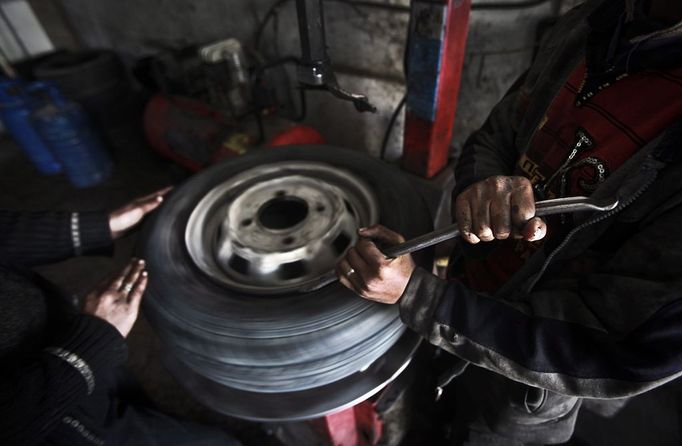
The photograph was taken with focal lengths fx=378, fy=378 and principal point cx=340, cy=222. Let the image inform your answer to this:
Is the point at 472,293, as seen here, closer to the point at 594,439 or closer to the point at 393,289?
the point at 393,289

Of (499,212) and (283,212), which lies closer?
(499,212)

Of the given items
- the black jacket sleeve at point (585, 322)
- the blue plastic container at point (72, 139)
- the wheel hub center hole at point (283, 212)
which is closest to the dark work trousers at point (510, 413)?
the black jacket sleeve at point (585, 322)

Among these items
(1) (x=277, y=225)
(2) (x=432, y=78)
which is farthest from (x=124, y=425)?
(2) (x=432, y=78)

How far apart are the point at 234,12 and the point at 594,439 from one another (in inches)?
102

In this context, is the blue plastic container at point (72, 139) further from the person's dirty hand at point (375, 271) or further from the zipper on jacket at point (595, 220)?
the zipper on jacket at point (595, 220)

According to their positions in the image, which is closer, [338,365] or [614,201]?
[614,201]

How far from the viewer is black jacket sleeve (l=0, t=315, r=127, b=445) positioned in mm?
628

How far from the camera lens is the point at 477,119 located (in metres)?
1.74

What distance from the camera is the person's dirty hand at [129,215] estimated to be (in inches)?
40.9

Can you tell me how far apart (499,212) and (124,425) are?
1.05m

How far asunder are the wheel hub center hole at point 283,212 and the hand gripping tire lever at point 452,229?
22 cm

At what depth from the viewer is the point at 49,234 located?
979mm

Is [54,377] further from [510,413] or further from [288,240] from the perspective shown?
[510,413]

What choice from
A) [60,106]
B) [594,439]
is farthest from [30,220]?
[60,106]
